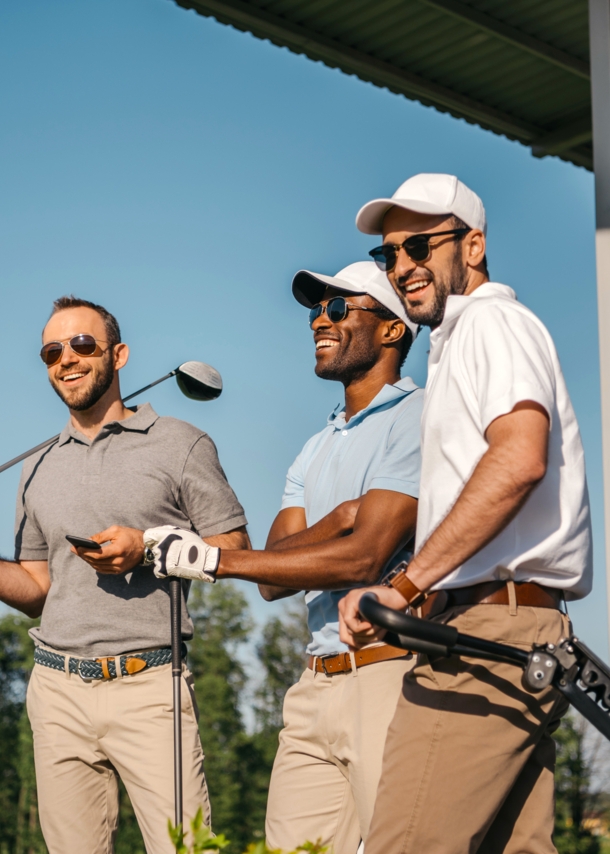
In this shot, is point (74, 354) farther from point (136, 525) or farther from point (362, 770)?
point (362, 770)

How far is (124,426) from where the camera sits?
4328mm

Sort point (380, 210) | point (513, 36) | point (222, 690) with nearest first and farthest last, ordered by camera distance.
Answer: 1. point (380, 210)
2. point (513, 36)
3. point (222, 690)

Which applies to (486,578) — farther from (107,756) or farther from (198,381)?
(198,381)

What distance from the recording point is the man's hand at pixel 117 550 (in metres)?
3.76

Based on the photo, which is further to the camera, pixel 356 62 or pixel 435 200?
pixel 356 62

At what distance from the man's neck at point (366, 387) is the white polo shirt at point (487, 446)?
115 centimetres

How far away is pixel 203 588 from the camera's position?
5634cm

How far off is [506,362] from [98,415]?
87.8 inches

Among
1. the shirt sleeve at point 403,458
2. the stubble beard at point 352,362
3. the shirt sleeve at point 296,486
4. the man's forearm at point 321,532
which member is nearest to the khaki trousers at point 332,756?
the man's forearm at point 321,532

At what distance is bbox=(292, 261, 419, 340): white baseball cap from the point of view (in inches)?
159

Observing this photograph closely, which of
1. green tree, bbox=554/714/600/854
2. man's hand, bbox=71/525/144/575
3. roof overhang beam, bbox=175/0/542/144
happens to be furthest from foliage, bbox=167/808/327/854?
green tree, bbox=554/714/600/854

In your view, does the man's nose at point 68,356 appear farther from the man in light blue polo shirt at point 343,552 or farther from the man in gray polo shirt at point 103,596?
the man in light blue polo shirt at point 343,552

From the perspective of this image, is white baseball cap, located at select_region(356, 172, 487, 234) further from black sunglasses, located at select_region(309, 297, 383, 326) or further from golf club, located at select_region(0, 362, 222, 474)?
golf club, located at select_region(0, 362, 222, 474)

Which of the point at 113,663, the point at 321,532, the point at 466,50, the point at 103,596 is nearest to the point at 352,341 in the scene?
the point at 321,532
